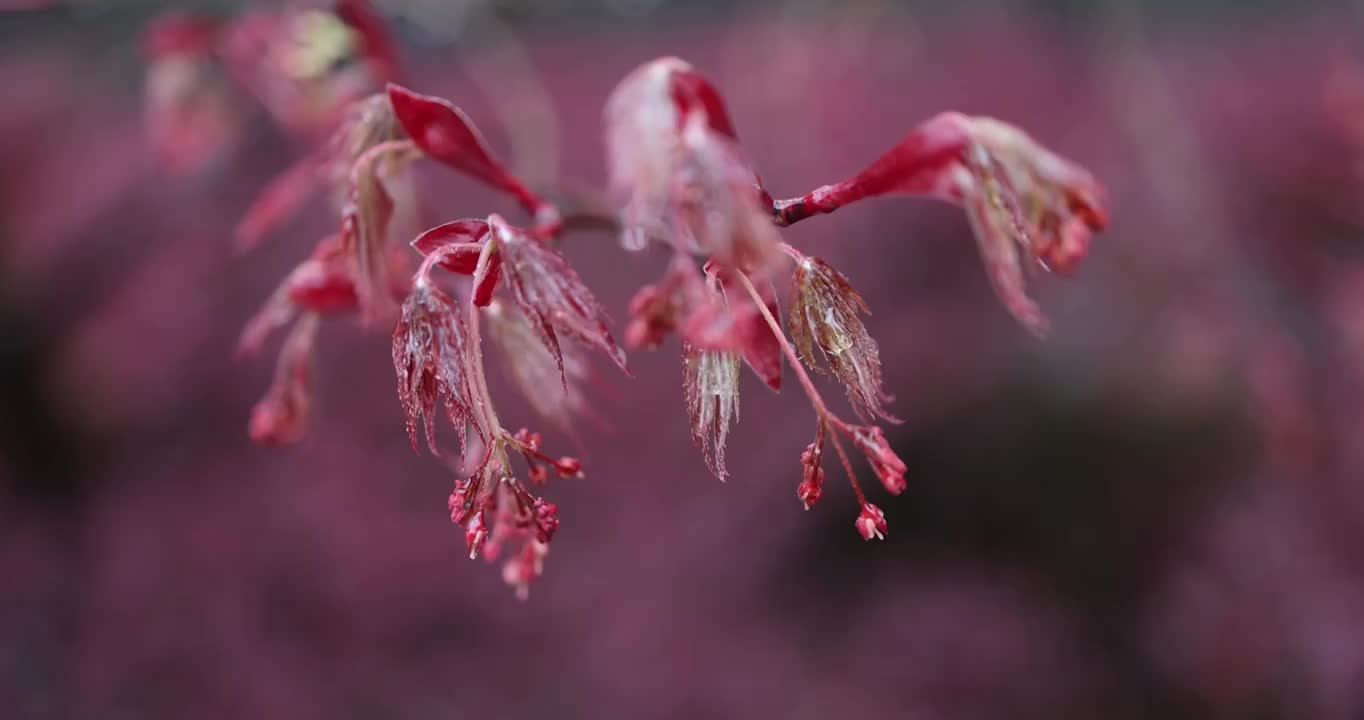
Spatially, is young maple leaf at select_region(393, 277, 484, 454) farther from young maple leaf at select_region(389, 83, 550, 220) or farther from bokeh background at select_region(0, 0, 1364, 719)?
bokeh background at select_region(0, 0, 1364, 719)

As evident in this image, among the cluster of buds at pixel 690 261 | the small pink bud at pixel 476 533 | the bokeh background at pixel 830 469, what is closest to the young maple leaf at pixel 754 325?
the cluster of buds at pixel 690 261

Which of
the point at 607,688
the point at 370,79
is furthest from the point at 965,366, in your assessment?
the point at 370,79

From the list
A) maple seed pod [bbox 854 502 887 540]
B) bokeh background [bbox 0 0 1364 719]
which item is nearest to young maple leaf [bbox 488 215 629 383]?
maple seed pod [bbox 854 502 887 540]

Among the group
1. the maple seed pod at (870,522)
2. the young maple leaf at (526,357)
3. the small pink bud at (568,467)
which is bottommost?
the young maple leaf at (526,357)

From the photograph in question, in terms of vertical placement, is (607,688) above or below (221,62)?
below

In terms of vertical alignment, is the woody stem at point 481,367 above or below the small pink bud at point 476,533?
above

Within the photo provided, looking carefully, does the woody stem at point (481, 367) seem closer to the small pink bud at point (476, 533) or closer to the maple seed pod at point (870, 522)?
the small pink bud at point (476, 533)

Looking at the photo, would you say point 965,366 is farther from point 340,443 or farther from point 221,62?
point 221,62
